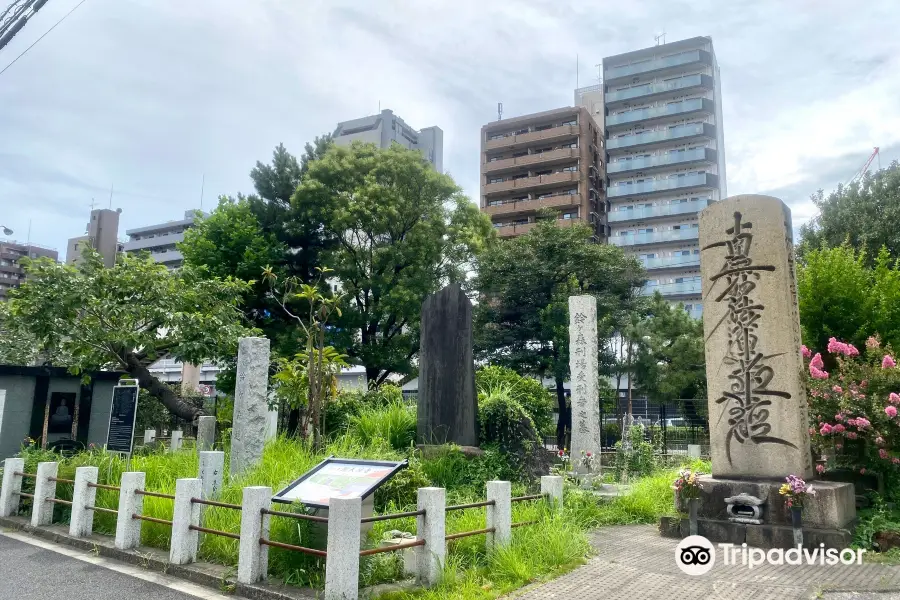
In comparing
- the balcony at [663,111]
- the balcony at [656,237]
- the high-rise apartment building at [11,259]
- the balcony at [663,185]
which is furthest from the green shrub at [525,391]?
the high-rise apartment building at [11,259]

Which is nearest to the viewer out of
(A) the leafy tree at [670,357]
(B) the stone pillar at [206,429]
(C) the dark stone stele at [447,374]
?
(C) the dark stone stele at [447,374]

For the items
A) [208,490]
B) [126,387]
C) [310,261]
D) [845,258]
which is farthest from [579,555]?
[310,261]

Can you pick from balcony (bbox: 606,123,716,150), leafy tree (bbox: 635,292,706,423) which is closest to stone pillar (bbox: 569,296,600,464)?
leafy tree (bbox: 635,292,706,423)

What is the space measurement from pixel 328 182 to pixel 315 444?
14.1m

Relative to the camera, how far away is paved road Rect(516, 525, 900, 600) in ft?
18.7

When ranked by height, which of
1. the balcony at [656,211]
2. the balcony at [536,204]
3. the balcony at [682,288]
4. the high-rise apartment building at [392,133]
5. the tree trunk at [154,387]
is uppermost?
the high-rise apartment building at [392,133]

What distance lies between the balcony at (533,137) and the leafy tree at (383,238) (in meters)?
28.2

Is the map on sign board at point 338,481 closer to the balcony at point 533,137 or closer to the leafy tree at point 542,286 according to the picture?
the leafy tree at point 542,286

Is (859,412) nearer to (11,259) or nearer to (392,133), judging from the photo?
(392,133)

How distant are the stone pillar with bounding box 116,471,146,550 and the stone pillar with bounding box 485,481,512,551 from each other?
14.3 feet

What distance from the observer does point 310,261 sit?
910 inches

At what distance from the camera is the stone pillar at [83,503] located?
826 centimetres

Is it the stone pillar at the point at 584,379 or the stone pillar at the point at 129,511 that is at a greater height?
the stone pillar at the point at 584,379

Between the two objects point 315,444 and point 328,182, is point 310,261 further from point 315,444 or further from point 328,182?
point 315,444
